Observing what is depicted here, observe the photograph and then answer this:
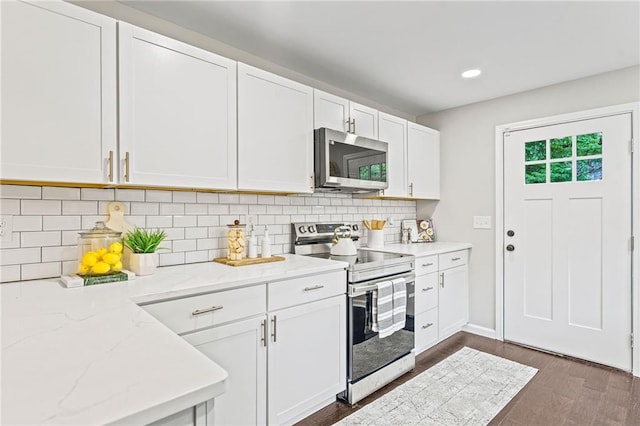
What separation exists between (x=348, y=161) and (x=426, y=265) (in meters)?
1.16

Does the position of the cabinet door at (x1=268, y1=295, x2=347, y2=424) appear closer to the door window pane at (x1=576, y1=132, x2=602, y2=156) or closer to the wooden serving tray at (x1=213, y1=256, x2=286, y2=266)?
the wooden serving tray at (x1=213, y1=256, x2=286, y2=266)

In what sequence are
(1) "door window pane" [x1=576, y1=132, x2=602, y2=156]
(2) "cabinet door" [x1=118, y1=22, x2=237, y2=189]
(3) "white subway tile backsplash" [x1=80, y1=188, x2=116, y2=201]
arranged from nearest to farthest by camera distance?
(2) "cabinet door" [x1=118, y1=22, x2=237, y2=189], (3) "white subway tile backsplash" [x1=80, y1=188, x2=116, y2=201], (1) "door window pane" [x1=576, y1=132, x2=602, y2=156]

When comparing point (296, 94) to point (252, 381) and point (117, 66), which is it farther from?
point (252, 381)

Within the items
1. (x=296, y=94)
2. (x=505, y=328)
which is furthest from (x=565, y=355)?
(x=296, y=94)

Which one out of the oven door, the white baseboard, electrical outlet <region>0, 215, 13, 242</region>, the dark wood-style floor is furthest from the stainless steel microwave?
the white baseboard

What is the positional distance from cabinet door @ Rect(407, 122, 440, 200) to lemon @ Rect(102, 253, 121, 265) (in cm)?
262

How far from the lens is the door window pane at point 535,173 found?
316cm

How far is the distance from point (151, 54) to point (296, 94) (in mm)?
948

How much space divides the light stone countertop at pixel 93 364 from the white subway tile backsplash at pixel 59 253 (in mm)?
326

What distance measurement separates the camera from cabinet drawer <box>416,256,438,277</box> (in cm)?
287

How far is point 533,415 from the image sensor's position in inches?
83.4

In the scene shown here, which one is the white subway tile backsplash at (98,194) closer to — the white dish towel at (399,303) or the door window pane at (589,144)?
the white dish towel at (399,303)

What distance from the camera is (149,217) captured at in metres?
2.01

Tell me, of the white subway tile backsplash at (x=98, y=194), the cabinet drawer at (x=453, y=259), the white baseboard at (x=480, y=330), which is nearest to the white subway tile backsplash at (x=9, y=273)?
the white subway tile backsplash at (x=98, y=194)
